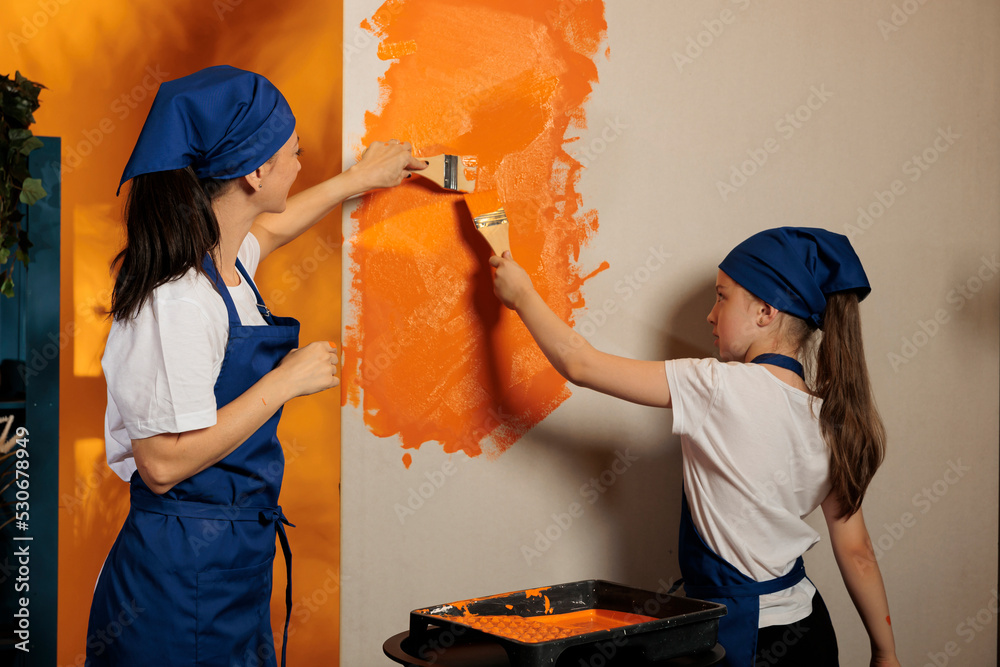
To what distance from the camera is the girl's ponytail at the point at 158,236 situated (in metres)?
1.05

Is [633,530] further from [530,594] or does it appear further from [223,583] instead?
[223,583]

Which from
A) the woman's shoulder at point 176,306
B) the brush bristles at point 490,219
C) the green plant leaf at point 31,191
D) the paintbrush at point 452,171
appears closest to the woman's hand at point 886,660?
the brush bristles at point 490,219

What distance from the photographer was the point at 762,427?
51.8 inches

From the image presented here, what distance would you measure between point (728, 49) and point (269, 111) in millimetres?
1054

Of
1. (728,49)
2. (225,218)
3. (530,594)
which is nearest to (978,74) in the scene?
(728,49)

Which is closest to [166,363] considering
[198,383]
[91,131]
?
[198,383]

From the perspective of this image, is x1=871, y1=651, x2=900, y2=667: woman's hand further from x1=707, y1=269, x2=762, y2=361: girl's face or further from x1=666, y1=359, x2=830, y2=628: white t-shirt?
x1=707, y1=269, x2=762, y2=361: girl's face

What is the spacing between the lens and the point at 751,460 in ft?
4.32

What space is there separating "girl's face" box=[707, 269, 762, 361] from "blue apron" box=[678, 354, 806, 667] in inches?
2.1

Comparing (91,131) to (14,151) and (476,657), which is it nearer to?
(14,151)

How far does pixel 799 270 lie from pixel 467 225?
639 millimetres

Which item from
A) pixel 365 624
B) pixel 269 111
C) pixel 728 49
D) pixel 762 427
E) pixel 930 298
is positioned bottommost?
pixel 365 624

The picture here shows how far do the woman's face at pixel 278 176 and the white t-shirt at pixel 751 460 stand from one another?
0.72 m

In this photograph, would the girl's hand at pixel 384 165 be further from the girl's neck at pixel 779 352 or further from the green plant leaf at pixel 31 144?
the green plant leaf at pixel 31 144
